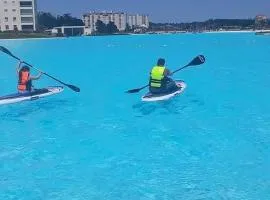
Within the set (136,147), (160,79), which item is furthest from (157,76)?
(136,147)

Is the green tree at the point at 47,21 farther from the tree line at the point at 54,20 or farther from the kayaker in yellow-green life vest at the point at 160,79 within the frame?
the kayaker in yellow-green life vest at the point at 160,79

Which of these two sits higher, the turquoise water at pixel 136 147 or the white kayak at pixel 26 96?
the white kayak at pixel 26 96

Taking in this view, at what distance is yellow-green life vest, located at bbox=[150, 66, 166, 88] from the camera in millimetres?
15531

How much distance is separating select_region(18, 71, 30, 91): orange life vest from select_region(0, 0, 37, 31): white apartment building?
4806 inches

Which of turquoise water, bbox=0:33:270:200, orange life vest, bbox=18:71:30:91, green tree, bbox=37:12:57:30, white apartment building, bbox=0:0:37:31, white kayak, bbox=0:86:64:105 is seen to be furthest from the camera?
green tree, bbox=37:12:57:30

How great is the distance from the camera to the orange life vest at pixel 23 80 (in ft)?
51.7

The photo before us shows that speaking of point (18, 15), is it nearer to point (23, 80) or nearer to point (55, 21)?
point (55, 21)

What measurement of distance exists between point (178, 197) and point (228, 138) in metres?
4.14

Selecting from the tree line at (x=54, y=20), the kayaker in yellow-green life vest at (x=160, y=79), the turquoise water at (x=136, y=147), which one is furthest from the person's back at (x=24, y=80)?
the tree line at (x=54, y=20)

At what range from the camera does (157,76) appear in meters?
15.6

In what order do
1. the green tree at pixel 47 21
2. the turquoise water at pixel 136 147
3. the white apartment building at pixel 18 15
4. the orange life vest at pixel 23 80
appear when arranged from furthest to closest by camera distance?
the green tree at pixel 47 21
the white apartment building at pixel 18 15
the orange life vest at pixel 23 80
the turquoise water at pixel 136 147

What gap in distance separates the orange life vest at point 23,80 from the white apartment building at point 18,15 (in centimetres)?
12208

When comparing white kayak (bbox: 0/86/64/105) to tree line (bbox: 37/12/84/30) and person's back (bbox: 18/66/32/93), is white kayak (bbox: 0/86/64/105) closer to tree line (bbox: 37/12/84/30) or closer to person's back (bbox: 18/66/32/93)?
person's back (bbox: 18/66/32/93)

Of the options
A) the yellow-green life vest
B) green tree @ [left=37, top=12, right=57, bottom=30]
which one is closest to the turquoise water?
the yellow-green life vest
